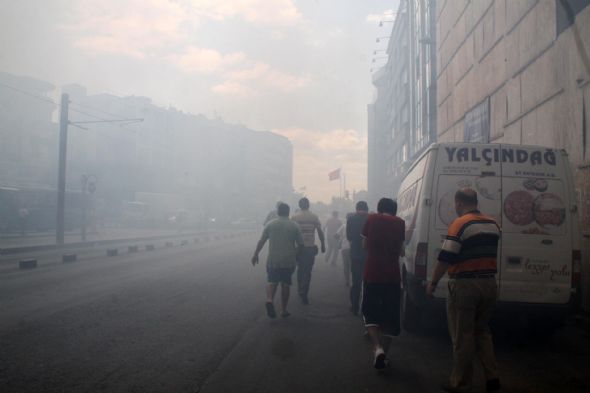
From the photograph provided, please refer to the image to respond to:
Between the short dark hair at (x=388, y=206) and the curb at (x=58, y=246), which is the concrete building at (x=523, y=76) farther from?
the curb at (x=58, y=246)

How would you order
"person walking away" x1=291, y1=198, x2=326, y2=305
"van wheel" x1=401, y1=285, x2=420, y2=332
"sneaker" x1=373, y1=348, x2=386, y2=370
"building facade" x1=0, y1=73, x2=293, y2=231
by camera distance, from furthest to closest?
"building facade" x1=0, y1=73, x2=293, y2=231, "person walking away" x1=291, y1=198, x2=326, y2=305, "van wheel" x1=401, y1=285, x2=420, y2=332, "sneaker" x1=373, y1=348, x2=386, y2=370

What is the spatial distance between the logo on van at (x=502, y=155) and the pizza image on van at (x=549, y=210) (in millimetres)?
429

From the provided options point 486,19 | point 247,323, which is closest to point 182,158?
point 486,19

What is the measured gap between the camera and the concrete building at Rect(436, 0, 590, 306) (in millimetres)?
8750

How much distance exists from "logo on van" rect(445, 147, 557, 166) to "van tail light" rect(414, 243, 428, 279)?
1.14 metres

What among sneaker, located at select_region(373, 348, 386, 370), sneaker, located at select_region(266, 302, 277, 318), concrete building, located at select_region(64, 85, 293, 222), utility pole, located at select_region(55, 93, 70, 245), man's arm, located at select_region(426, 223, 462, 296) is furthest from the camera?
concrete building, located at select_region(64, 85, 293, 222)

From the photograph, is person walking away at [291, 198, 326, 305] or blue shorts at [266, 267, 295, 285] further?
person walking away at [291, 198, 326, 305]

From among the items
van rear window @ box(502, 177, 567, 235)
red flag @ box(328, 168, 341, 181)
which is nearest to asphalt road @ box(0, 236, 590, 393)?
van rear window @ box(502, 177, 567, 235)

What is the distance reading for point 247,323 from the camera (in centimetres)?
689

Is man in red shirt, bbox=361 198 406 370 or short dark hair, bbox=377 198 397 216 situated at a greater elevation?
short dark hair, bbox=377 198 397 216

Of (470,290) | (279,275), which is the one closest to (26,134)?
(279,275)

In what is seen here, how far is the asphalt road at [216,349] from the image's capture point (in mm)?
4391

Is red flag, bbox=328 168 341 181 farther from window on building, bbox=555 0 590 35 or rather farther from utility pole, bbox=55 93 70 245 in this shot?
window on building, bbox=555 0 590 35

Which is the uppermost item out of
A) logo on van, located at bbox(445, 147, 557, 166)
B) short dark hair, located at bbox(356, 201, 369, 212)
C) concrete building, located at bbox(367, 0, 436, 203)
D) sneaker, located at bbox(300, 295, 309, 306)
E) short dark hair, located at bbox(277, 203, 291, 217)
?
concrete building, located at bbox(367, 0, 436, 203)
